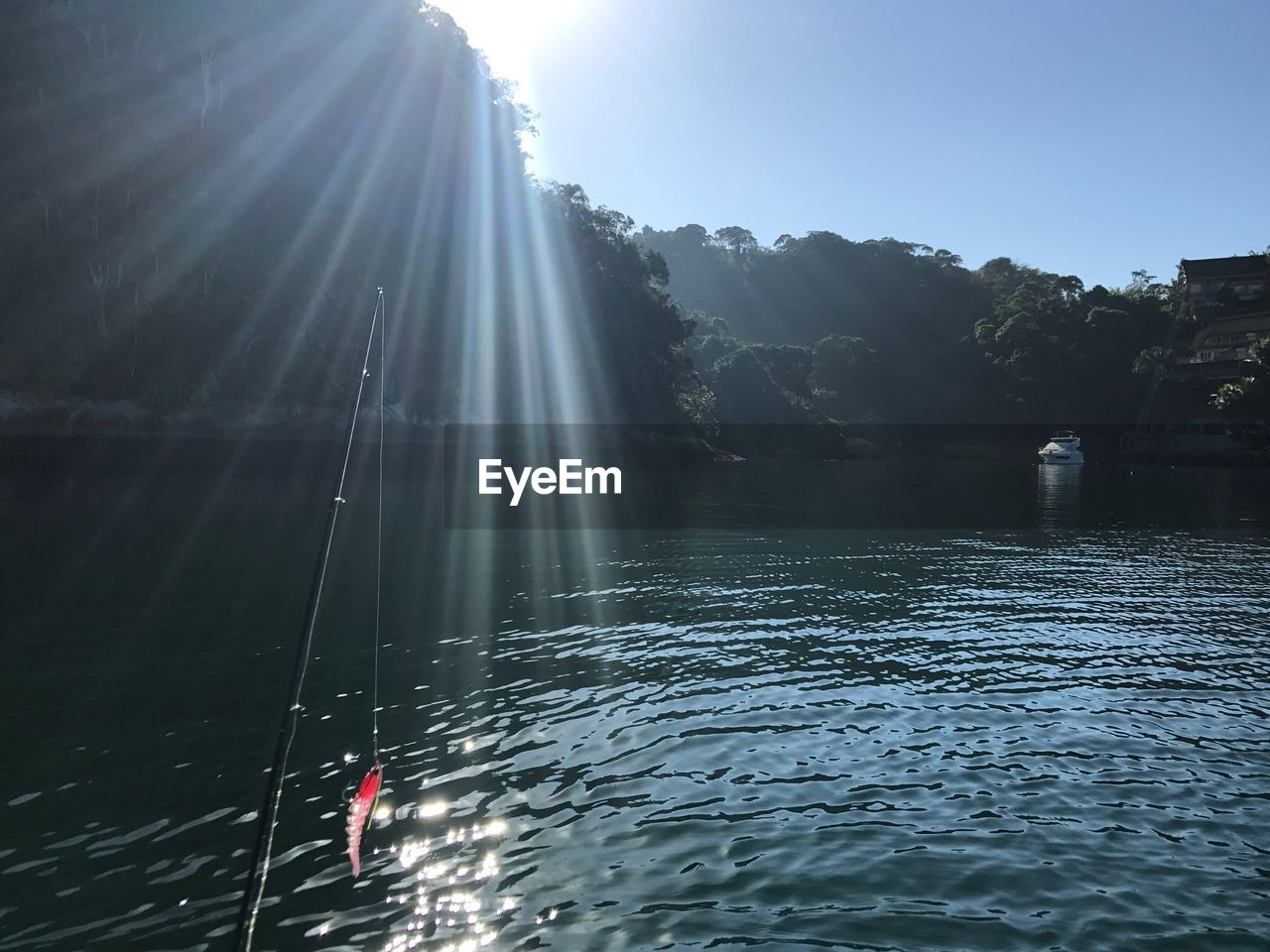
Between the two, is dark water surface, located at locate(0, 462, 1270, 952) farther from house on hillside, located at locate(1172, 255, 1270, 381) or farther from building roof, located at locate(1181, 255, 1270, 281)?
building roof, located at locate(1181, 255, 1270, 281)

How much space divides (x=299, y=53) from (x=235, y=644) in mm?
66837

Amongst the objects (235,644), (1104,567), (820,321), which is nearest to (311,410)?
(235,644)

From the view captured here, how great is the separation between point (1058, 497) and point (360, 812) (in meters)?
56.3

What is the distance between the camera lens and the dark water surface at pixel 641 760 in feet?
24.0

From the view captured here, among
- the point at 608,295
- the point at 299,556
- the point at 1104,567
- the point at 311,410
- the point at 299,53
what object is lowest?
the point at 1104,567

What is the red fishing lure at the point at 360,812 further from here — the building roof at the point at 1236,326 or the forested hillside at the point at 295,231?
the building roof at the point at 1236,326

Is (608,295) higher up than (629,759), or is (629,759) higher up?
(608,295)

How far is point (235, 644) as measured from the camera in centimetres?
1574

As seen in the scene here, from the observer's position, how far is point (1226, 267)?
113 metres

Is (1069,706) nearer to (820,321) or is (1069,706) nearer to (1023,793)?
(1023,793)

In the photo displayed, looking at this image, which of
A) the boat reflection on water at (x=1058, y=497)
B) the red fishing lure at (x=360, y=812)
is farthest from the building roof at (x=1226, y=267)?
the red fishing lure at (x=360, y=812)

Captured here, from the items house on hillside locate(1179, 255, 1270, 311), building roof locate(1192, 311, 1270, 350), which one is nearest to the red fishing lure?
building roof locate(1192, 311, 1270, 350)

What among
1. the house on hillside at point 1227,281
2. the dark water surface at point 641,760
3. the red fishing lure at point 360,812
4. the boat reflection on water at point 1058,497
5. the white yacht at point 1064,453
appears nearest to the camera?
the dark water surface at point 641,760

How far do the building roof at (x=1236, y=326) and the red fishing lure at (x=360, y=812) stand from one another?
381ft
